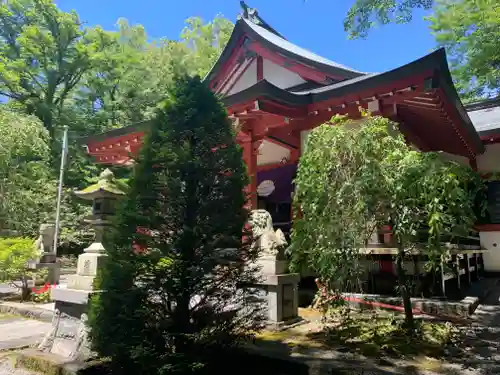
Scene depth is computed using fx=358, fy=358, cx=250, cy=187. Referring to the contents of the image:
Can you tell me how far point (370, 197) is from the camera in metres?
3.62

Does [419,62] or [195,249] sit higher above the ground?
[419,62]

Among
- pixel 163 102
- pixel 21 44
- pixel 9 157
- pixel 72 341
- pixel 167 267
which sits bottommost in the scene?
pixel 72 341

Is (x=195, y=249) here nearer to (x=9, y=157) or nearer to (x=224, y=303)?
(x=224, y=303)

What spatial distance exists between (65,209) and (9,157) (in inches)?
159

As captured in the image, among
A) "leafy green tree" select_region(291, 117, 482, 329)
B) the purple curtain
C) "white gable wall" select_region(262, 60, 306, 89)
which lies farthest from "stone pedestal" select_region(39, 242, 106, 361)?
"white gable wall" select_region(262, 60, 306, 89)

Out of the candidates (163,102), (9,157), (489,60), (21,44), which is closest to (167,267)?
(163,102)

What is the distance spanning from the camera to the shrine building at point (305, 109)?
5.66 meters

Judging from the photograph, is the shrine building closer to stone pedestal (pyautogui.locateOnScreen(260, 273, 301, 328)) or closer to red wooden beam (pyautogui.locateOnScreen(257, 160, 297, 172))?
red wooden beam (pyautogui.locateOnScreen(257, 160, 297, 172))

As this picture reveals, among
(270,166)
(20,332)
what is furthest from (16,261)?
(270,166)

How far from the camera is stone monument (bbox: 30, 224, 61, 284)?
8.80 metres

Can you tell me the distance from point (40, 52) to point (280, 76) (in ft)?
55.5

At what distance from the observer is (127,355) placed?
2590 millimetres

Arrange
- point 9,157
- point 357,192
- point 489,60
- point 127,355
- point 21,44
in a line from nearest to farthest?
point 127,355, point 357,192, point 489,60, point 9,157, point 21,44

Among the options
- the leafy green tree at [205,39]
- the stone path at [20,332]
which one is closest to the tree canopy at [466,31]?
the stone path at [20,332]
